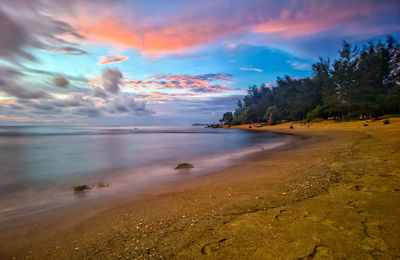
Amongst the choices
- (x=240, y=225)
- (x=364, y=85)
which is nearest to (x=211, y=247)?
(x=240, y=225)

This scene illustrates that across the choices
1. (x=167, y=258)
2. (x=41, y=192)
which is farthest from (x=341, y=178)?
(x=41, y=192)

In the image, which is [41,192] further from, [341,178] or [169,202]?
[341,178]

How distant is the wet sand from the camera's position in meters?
2.57

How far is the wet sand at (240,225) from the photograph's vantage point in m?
2.57

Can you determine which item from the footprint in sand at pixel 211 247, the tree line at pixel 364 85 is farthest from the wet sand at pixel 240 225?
the tree line at pixel 364 85

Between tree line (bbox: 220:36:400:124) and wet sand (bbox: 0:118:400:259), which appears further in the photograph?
tree line (bbox: 220:36:400:124)

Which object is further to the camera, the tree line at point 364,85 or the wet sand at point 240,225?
the tree line at point 364,85

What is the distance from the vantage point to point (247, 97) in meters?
122

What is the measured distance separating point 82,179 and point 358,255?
10.3m

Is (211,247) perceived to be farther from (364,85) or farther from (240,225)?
(364,85)

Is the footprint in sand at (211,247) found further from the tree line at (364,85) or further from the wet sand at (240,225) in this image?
the tree line at (364,85)

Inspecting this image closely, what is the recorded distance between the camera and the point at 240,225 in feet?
10.7

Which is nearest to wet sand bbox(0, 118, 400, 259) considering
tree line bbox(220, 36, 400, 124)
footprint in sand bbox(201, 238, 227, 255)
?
footprint in sand bbox(201, 238, 227, 255)

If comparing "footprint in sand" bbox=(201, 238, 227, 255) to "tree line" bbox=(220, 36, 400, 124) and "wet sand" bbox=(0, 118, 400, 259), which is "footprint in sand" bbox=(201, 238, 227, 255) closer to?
"wet sand" bbox=(0, 118, 400, 259)
